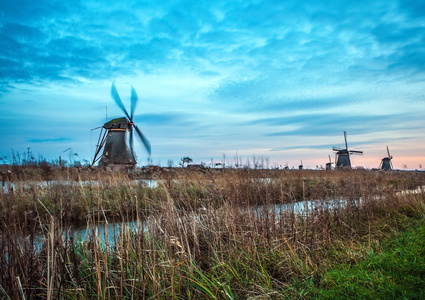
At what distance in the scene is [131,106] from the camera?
23.8 m

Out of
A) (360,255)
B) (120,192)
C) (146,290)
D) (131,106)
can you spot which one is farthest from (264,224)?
(131,106)

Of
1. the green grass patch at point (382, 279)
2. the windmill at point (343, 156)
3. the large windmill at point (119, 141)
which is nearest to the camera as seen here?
the green grass patch at point (382, 279)

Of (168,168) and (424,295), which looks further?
(168,168)

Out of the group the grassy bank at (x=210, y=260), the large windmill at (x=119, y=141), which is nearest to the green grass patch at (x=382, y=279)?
the grassy bank at (x=210, y=260)

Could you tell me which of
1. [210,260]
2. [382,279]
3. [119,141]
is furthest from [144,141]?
[382,279]

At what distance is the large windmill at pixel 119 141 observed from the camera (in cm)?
2214

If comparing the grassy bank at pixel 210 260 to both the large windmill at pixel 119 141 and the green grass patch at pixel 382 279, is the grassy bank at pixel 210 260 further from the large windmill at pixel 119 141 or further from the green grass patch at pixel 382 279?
the large windmill at pixel 119 141

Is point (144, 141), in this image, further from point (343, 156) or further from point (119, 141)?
point (343, 156)

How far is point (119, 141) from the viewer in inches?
884

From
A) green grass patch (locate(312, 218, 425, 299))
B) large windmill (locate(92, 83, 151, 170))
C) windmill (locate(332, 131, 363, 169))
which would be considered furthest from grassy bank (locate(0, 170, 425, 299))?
windmill (locate(332, 131, 363, 169))

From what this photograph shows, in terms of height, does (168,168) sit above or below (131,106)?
below

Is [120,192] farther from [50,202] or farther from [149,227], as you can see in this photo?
[149,227]

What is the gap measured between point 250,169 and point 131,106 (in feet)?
52.3

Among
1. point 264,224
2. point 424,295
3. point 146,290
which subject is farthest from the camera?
point 264,224
